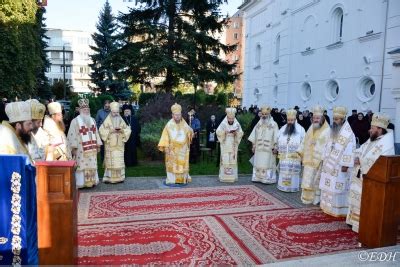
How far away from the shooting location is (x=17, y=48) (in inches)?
759

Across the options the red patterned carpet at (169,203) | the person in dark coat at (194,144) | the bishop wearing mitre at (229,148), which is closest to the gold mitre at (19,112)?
the red patterned carpet at (169,203)

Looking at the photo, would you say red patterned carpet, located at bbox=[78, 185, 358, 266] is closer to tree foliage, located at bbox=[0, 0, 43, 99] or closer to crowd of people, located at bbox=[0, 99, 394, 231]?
crowd of people, located at bbox=[0, 99, 394, 231]

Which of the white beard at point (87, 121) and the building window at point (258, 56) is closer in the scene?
the white beard at point (87, 121)

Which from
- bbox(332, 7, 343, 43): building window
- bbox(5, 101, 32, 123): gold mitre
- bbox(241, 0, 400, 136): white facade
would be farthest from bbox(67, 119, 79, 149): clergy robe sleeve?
bbox(332, 7, 343, 43): building window

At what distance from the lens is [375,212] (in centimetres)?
460

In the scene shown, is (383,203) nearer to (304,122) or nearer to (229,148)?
(229,148)

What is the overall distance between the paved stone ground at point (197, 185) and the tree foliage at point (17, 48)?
530 inches

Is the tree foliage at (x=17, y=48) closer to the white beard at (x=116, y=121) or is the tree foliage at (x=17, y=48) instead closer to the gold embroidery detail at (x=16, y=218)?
the white beard at (x=116, y=121)

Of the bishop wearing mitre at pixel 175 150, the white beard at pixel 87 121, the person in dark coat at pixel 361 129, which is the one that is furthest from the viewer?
the person in dark coat at pixel 361 129

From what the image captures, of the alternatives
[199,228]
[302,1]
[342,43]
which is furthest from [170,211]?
[302,1]

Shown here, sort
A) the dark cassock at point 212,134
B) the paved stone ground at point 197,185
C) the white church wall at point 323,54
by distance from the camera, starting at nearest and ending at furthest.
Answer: the paved stone ground at point 197,185 < the dark cassock at point 212,134 < the white church wall at point 323,54

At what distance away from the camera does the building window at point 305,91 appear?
20.0 meters

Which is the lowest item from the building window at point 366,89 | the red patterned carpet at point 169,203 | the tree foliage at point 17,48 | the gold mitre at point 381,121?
the red patterned carpet at point 169,203

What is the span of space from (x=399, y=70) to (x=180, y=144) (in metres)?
8.09
